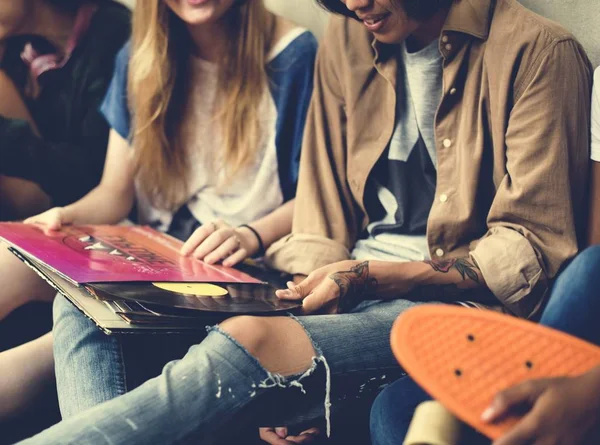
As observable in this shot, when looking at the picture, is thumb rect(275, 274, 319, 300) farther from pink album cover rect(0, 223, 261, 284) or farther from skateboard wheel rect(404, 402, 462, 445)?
skateboard wheel rect(404, 402, 462, 445)

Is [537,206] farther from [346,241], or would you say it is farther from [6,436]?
[6,436]

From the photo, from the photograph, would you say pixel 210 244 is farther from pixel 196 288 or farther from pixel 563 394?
pixel 563 394

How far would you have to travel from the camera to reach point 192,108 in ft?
5.27

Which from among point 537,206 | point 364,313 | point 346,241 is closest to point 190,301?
point 364,313

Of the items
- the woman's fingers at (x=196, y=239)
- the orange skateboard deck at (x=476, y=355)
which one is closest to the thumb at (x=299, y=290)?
the woman's fingers at (x=196, y=239)

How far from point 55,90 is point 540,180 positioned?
120 centimetres

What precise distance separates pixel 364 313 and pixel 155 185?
0.66 metres

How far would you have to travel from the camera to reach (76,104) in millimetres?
1807

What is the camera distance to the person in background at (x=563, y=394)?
729mm

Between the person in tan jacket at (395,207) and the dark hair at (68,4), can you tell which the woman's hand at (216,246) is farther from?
the dark hair at (68,4)

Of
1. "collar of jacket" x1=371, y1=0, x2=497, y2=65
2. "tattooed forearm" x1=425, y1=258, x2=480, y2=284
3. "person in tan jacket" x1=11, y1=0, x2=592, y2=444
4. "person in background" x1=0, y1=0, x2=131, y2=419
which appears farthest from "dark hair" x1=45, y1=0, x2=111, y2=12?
"tattooed forearm" x1=425, y1=258, x2=480, y2=284

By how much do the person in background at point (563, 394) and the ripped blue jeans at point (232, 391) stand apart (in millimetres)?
67

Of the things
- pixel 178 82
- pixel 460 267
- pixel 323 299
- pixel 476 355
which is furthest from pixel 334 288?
pixel 178 82

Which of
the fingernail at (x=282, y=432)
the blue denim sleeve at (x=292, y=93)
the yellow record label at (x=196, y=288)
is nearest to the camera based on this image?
the yellow record label at (x=196, y=288)
